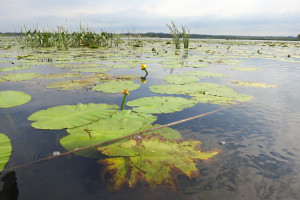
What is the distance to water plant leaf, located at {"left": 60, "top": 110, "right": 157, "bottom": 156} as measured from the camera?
1.29 metres

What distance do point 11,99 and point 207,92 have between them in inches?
93.2

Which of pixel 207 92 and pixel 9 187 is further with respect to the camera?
pixel 207 92

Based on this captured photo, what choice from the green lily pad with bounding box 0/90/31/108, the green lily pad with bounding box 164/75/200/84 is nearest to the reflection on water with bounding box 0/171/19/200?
the green lily pad with bounding box 0/90/31/108

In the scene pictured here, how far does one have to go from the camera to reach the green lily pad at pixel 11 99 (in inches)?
76.0

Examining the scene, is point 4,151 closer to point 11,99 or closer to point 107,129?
point 107,129

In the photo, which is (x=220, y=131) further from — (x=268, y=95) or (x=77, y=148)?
(x=268, y=95)

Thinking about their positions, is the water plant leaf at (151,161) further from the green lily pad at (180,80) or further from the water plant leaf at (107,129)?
the green lily pad at (180,80)

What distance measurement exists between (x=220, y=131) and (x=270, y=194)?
66 cm

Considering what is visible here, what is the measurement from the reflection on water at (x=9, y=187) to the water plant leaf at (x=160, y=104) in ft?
3.57

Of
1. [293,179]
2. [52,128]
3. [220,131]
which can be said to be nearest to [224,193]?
[293,179]

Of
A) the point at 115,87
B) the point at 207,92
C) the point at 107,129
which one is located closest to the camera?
the point at 107,129

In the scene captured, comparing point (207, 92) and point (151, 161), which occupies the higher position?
point (207, 92)

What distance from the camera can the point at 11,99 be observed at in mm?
2041

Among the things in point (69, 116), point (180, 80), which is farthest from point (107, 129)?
point (180, 80)
